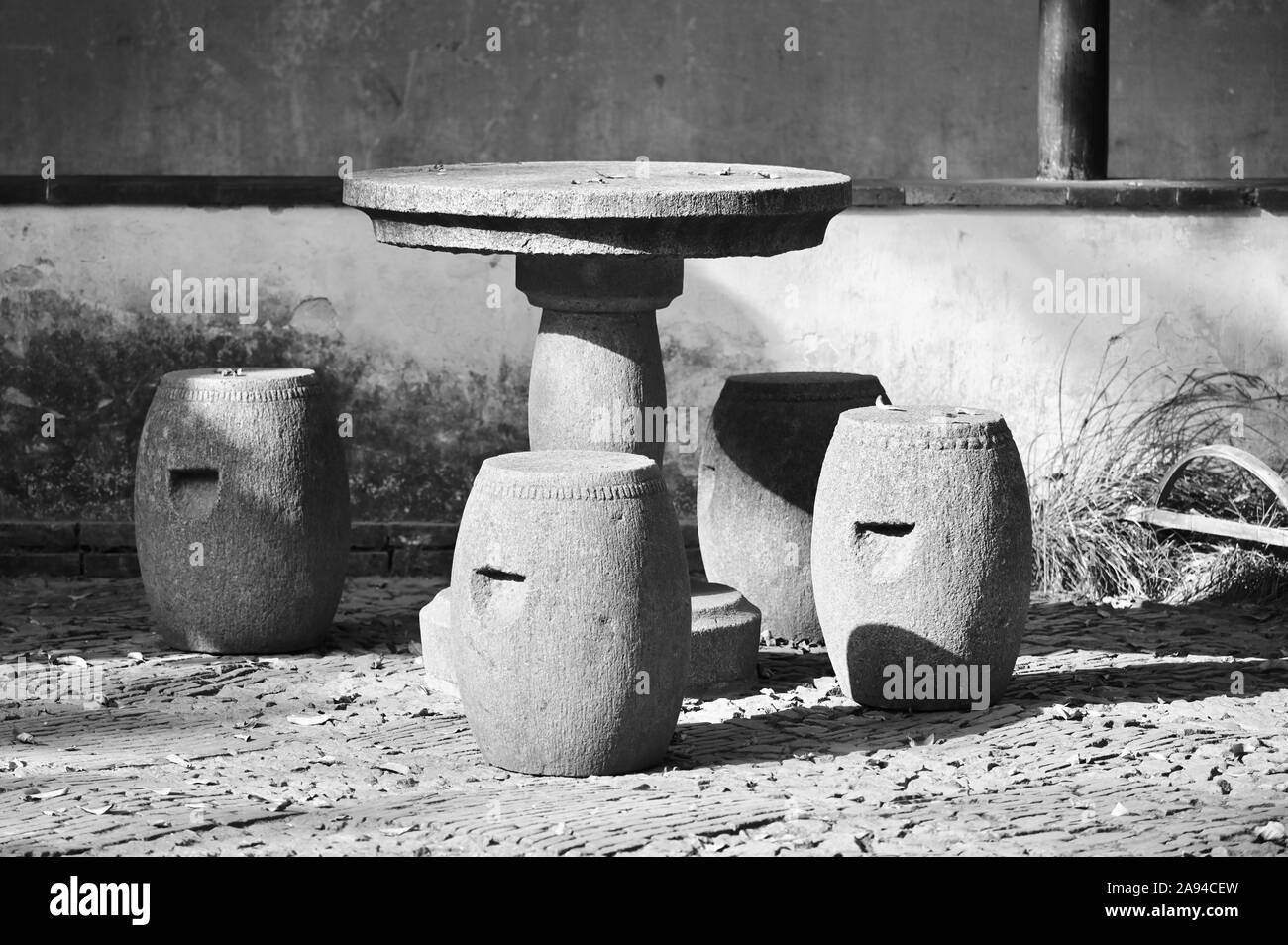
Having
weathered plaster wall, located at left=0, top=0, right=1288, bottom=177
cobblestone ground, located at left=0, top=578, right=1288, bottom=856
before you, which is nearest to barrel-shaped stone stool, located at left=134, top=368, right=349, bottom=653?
cobblestone ground, located at left=0, top=578, right=1288, bottom=856

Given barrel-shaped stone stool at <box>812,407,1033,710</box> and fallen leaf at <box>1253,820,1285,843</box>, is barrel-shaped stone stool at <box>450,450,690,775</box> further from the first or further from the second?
fallen leaf at <box>1253,820,1285,843</box>

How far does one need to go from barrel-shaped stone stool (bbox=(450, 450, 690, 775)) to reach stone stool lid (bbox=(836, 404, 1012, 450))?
2.52ft

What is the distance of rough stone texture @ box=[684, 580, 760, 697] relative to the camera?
18.4 ft

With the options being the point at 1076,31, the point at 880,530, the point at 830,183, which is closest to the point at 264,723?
the point at 880,530

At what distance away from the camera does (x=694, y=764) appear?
4.92 metres

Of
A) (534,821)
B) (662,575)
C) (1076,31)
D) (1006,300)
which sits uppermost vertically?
(1076,31)

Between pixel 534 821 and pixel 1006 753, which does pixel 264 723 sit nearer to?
pixel 534 821

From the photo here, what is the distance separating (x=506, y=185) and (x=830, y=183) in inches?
35.5

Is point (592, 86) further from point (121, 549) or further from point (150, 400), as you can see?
→ point (121, 549)

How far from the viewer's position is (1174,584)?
267 inches

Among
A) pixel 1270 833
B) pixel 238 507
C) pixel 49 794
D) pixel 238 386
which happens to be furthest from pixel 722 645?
pixel 49 794

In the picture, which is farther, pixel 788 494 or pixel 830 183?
pixel 788 494

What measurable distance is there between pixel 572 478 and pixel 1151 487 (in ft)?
10.0

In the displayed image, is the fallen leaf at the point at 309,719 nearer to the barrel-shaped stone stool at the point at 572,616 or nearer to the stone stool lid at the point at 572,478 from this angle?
the barrel-shaped stone stool at the point at 572,616
